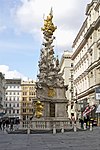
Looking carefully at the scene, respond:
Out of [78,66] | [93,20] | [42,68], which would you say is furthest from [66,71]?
[42,68]

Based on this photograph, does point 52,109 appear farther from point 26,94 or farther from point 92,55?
point 26,94

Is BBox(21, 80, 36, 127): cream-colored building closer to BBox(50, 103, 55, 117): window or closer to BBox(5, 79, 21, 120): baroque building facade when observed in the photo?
BBox(5, 79, 21, 120): baroque building facade

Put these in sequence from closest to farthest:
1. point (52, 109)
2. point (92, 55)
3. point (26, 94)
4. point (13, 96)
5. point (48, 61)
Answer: point (52, 109) < point (48, 61) < point (92, 55) < point (26, 94) < point (13, 96)

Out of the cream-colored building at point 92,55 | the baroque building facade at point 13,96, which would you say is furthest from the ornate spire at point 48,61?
the baroque building facade at point 13,96

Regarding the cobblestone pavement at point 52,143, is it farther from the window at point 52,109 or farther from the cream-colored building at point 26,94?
the cream-colored building at point 26,94

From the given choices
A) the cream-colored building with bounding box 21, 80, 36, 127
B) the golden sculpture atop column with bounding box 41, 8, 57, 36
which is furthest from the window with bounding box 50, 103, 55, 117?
the cream-colored building with bounding box 21, 80, 36, 127

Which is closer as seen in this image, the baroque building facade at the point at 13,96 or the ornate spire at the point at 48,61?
the ornate spire at the point at 48,61

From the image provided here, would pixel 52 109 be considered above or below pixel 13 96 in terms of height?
below

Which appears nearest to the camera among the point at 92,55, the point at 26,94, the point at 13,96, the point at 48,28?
the point at 48,28

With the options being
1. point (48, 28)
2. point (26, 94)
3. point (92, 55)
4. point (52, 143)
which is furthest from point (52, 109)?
point (26, 94)

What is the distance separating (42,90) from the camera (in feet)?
140

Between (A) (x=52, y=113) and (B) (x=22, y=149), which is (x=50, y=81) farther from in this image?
(B) (x=22, y=149)

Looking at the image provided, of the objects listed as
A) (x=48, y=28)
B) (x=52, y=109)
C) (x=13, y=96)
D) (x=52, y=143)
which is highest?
(x=48, y=28)

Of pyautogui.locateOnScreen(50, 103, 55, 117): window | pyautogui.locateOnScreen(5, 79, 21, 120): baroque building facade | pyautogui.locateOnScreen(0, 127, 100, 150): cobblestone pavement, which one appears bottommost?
pyautogui.locateOnScreen(0, 127, 100, 150): cobblestone pavement
